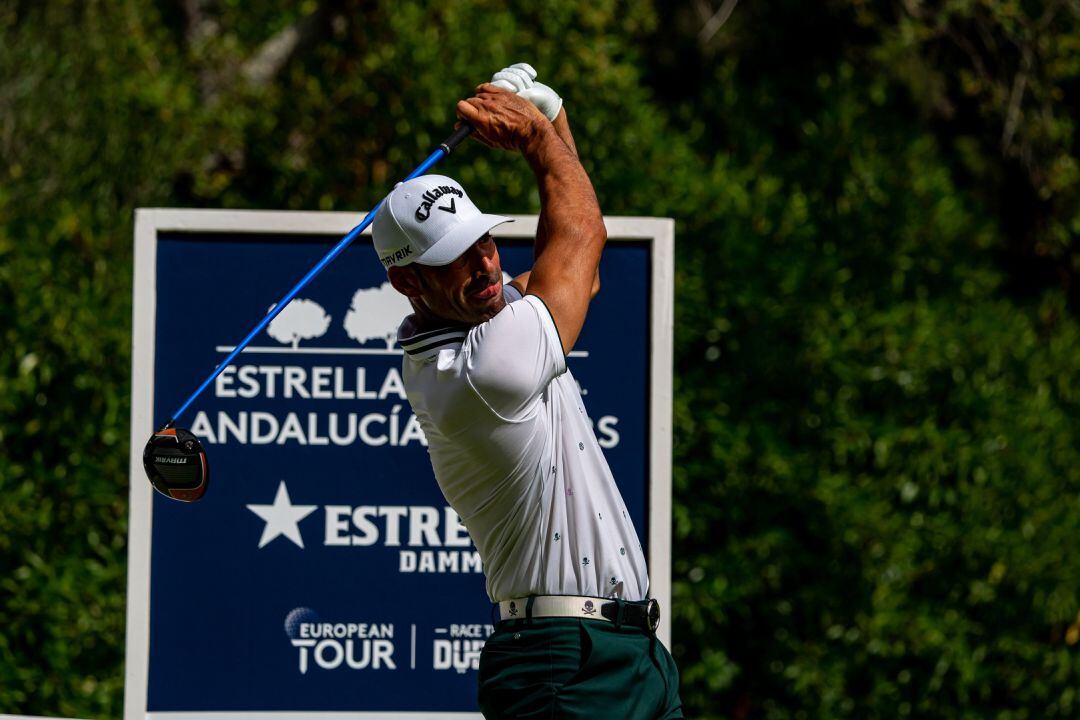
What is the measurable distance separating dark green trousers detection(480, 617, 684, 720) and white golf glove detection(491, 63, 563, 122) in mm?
1284

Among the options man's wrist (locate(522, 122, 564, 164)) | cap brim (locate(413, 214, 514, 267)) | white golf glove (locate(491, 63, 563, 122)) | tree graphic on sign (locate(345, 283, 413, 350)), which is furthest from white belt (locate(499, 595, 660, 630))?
tree graphic on sign (locate(345, 283, 413, 350))

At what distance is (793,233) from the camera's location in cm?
668

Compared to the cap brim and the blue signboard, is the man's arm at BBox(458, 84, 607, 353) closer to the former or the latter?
the cap brim

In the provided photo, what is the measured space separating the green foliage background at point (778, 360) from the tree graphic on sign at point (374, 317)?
1801 mm

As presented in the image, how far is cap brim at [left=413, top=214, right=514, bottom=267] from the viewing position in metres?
3.10

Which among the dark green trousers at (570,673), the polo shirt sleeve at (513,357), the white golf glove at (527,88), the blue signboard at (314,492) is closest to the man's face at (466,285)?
Answer: the polo shirt sleeve at (513,357)

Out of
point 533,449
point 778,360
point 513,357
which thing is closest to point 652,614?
point 533,449

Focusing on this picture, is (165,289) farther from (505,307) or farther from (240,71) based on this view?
(240,71)

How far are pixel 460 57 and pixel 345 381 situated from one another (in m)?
2.87

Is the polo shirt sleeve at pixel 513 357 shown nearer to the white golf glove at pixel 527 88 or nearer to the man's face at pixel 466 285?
the man's face at pixel 466 285

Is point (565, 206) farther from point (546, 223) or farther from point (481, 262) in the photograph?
point (481, 262)

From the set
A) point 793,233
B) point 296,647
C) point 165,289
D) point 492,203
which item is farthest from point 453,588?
point 793,233

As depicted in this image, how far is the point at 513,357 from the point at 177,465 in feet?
3.35

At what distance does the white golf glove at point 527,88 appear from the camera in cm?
360
